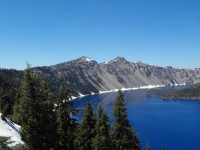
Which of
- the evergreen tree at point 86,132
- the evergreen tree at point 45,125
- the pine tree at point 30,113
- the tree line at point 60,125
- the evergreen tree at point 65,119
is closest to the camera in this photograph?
the pine tree at point 30,113

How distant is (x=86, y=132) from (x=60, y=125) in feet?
13.7

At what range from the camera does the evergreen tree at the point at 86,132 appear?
23.2 metres

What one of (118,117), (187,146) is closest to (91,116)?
(118,117)

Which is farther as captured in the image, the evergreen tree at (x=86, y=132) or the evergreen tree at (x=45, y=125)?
the evergreen tree at (x=86, y=132)

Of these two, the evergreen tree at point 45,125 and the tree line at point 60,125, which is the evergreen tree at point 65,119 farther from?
the evergreen tree at point 45,125

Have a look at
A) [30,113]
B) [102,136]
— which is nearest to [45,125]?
[30,113]

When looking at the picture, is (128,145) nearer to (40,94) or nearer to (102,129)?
(102,129)

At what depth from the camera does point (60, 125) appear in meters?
23.5

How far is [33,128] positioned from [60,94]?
8.83 m

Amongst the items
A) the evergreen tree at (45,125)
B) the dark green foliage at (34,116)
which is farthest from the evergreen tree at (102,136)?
the dark green foliage at (34,116)

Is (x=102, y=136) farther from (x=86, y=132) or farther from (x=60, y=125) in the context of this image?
(x=60, y=125)

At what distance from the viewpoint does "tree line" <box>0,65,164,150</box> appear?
15531 millimetres

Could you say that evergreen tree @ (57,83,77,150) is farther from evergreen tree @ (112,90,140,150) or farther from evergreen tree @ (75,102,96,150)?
evergreen tree @ (112,90,140,150)

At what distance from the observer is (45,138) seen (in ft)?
52.8
